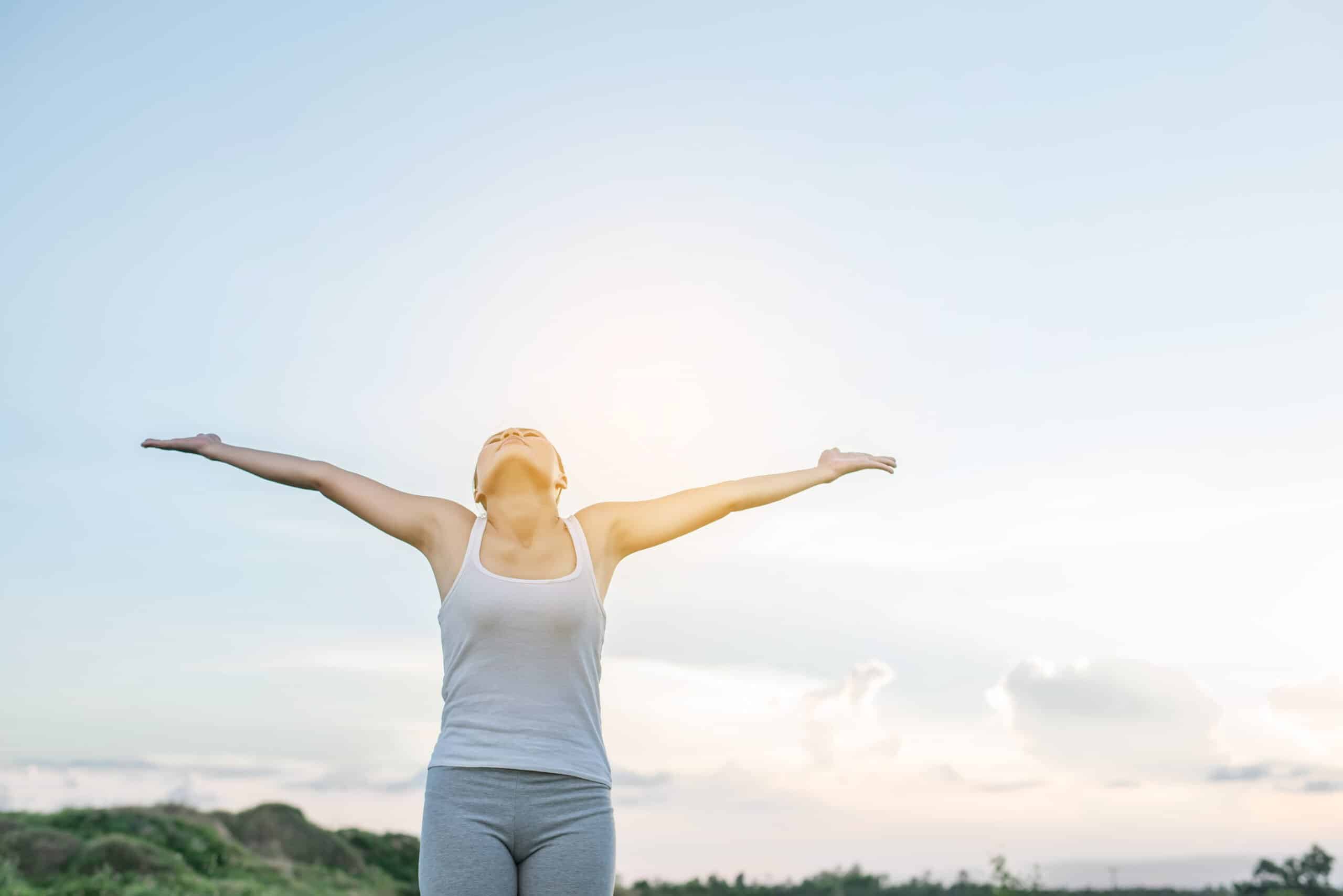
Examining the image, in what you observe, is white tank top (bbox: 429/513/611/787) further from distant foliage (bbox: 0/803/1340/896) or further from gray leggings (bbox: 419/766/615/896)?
distant foliage (bbox: 0/803/1340/896)

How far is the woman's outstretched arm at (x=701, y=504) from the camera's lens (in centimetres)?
391

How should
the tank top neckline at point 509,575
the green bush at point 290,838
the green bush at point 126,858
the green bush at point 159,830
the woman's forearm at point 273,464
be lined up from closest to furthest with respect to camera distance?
the tank top neckline at point 509,575 < the woman's forearm at point 273,464 < the green bush at point 126,858 < the green bush at point 159,830 < the green bush at point 290,838

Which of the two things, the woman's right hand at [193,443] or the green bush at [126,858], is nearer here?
the woman's right hand at [193,443]

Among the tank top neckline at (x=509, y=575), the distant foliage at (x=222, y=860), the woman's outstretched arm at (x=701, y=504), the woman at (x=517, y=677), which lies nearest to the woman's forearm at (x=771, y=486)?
the woman's outstretched arm at (x=701, y=504)

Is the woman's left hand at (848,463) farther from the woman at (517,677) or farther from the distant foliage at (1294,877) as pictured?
the distant foliage at (1294,877)

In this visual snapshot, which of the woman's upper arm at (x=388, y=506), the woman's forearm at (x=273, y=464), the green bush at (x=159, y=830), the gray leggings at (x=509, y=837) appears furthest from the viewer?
the green bush at (x=159, y=830)

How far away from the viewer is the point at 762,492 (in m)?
4.25

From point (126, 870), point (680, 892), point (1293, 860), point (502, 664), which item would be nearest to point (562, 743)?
point (502, 664)

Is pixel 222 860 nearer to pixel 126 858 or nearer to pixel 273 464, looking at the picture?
pixel 126 858

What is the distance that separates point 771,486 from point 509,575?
1.16 meters

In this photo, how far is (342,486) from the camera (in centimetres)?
396

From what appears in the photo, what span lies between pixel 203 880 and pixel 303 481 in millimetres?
14609

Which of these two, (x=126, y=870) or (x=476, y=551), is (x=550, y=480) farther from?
(x=126, y=870)

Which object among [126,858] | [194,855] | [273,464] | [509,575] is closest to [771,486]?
[509,575]
